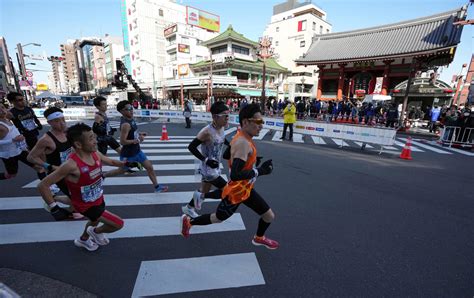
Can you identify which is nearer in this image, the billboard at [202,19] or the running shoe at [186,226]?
the running shoe at [186,226]

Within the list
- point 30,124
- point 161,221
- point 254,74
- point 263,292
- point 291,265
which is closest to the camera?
point 263,292

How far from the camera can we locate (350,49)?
25.8 meters

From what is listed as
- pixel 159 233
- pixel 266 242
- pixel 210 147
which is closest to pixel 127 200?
pixel 159 233

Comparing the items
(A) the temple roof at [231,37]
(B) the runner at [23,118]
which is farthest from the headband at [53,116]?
(A) the temple roof at [231,37]

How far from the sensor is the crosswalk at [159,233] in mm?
2445

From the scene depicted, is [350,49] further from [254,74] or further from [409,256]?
[409,256]

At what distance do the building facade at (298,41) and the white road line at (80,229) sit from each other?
47321 mm

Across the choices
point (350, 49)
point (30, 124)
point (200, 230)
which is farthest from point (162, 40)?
point (200, 230)

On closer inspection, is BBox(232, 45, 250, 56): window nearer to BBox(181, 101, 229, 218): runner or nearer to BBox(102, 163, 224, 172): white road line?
BBox(102, 163, 224, 172): white road line

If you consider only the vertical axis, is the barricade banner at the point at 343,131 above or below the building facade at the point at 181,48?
below

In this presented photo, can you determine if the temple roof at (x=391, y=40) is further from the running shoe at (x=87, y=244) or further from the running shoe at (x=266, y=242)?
the running shoe at (x=87, y=244)

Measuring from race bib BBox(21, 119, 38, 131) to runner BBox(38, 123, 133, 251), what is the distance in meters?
3.96

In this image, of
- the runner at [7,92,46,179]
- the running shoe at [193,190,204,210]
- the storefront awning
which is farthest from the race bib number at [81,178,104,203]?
the storefront awning

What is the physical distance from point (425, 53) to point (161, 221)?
24.9 meters
